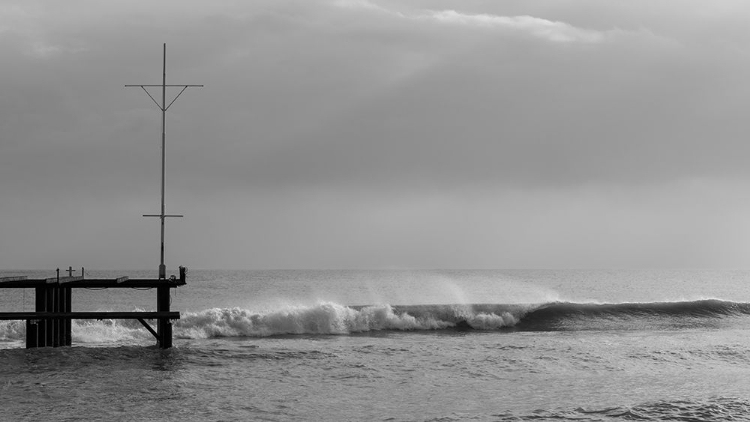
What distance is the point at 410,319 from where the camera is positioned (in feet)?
144

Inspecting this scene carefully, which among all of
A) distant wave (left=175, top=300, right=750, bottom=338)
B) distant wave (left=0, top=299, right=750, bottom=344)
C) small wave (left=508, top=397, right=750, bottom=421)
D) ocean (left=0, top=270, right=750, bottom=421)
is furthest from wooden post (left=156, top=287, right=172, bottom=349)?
small wave (left=508, top=397, right=750, bottom=421)

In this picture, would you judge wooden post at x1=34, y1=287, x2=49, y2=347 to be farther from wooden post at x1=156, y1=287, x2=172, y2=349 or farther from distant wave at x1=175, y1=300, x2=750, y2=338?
distant wave at x1=175, y1=300, x2=750, y2=338

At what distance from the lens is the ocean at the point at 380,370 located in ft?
62.4

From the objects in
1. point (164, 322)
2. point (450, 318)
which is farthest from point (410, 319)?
point (164, 322)

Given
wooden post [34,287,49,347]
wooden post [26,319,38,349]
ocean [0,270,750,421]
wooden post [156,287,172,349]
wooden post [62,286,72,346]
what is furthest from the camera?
wooden post [62,286,72,346]

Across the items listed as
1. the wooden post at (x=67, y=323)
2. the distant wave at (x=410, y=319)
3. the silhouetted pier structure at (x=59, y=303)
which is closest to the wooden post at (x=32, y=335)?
the silhouetted pier structure at (x=59, y=303)

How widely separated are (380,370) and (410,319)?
18.6m

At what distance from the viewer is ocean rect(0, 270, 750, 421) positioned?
1902 cm

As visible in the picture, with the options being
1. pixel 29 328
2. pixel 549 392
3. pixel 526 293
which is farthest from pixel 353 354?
pixel 526 293

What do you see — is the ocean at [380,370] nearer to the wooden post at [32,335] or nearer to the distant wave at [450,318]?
the distant wave at [450,318]

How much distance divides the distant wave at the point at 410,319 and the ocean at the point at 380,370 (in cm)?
10

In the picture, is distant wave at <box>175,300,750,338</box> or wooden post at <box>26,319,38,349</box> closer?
wooden post at <box>26,319,38,349</box>

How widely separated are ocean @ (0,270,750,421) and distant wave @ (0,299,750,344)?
100 millimetres

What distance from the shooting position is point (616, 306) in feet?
165
